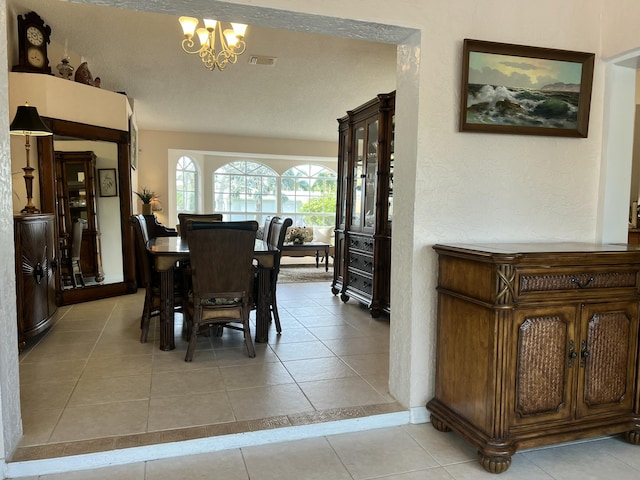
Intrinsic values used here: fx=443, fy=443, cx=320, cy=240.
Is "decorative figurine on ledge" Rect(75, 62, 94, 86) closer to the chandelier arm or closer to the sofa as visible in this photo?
the chandelier arm

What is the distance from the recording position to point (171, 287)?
10.6 ft

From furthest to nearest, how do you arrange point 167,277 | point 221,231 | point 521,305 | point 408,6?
point 167,277 → point 221,231 → point 408,6 → point 521,305

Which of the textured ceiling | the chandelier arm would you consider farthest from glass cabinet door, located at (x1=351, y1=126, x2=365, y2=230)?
the chandelier arm

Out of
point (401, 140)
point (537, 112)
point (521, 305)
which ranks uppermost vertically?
point (537, 112)

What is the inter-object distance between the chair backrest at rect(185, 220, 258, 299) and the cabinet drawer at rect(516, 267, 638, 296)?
1733 mm

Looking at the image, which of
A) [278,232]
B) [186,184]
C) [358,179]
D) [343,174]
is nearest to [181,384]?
[278,232]

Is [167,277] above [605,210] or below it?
below

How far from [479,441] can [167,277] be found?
228 centimetres

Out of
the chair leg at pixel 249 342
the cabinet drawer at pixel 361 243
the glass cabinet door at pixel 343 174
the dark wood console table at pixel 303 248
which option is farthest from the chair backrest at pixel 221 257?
the dark wood console table at pixel 303 248

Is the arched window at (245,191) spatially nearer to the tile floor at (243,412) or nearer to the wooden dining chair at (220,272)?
the tile floor at (243,412)

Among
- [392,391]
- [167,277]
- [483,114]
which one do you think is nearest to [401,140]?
[483,114]

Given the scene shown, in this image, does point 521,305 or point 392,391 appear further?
point 392,391

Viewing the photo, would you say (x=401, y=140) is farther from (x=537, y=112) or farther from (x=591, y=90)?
(x=591, y=90)

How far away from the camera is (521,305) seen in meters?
1.85
